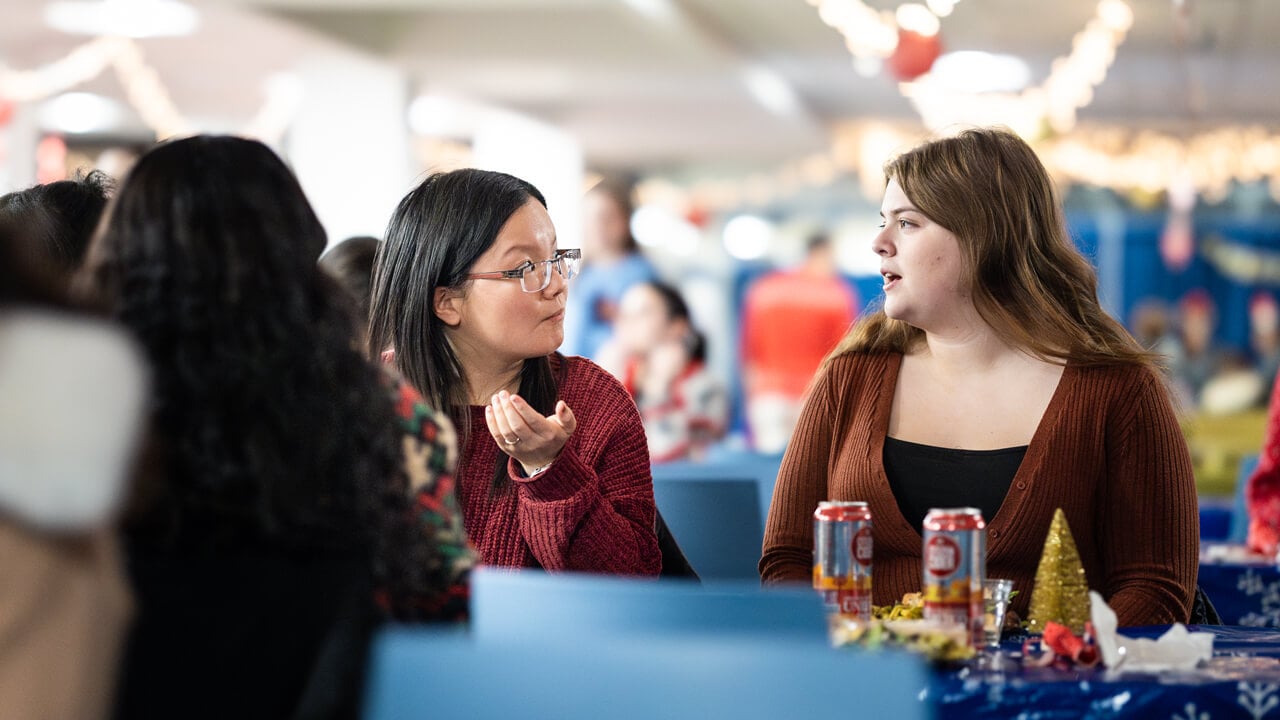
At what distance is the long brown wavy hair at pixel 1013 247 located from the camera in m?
2.54

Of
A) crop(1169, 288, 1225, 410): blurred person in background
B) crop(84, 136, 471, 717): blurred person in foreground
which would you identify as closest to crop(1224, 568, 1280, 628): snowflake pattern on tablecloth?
crop(84, 136, 471, 717): blurred person in foreground

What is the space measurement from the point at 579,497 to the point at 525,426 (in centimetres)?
16

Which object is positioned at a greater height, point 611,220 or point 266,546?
point 611,220

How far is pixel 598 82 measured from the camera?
425 inches

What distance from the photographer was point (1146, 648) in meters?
1.82

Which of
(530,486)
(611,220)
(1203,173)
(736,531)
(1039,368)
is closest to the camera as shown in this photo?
(530,486)

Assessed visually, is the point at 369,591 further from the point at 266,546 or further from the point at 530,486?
the point at 530,486

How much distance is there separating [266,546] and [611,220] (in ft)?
15.7

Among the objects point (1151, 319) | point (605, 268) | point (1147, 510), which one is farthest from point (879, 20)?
point (1151, 319)

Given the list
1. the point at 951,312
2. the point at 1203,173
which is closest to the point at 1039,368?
the point at 951,312

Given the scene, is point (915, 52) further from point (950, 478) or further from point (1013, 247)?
point (950, 478)

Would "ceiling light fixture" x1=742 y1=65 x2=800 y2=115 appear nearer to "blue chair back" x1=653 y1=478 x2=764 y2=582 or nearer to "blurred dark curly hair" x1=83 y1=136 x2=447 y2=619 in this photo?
"blue chair back" x1=653 y1=478 x2=764 y2=582

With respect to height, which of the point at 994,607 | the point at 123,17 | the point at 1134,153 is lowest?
the point at 994,607

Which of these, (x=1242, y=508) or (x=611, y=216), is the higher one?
(x=611, y=216)
